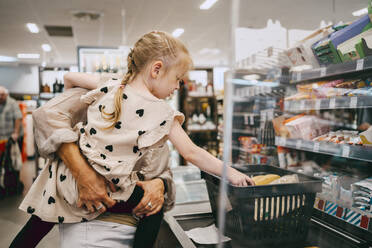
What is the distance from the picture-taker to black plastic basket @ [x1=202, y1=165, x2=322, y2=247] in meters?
1.06

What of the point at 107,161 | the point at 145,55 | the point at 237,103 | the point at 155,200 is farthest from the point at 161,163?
the point at 237,103

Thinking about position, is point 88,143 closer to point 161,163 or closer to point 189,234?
point 161,163

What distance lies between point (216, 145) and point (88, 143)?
4281 mm

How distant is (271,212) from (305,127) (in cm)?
79

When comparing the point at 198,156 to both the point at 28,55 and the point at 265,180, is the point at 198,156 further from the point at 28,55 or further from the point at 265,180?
the point at 28,55

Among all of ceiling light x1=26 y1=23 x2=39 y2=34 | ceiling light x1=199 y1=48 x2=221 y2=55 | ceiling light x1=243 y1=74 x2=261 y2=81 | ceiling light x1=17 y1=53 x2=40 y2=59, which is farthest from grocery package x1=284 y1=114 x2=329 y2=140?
ceiling light x1=17 y1=53 x2=40 y2=59

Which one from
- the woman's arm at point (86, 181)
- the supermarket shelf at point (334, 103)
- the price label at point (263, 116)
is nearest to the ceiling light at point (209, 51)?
the price label at point (263, 116)

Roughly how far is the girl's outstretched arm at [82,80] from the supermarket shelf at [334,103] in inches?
43.4

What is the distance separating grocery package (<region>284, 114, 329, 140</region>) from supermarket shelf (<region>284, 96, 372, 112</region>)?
0.29 feet

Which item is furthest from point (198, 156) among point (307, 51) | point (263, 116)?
point (263, 116)

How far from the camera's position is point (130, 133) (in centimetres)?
99

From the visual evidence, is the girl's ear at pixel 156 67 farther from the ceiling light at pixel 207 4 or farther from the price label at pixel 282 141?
the ceiling light at pixel 207 4

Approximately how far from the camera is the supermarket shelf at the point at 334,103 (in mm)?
1243

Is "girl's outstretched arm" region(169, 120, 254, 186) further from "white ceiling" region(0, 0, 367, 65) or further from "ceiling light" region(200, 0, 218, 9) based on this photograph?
"ceiling light" region(200, 0, 218, 9)
